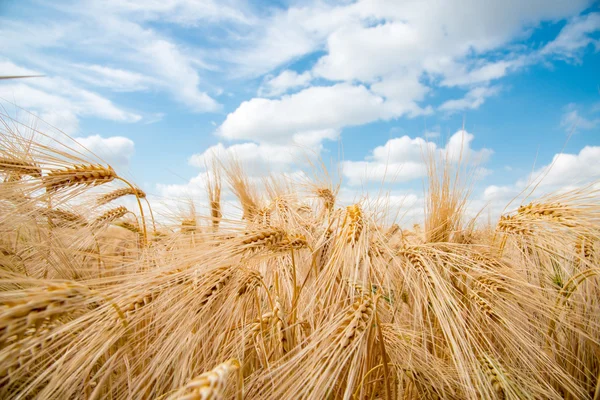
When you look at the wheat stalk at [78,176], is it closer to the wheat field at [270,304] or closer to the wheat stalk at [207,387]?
the wheat field at [270,304]

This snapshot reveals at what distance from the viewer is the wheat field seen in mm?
864

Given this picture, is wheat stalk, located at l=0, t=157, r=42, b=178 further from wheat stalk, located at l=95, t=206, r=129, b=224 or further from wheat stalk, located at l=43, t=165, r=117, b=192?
wheat stalk, located at l=95, t=206, r=129, b=224


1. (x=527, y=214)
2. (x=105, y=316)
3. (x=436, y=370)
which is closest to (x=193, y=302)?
(x=105, y=316)

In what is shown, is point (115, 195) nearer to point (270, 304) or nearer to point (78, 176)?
point (78, 176)

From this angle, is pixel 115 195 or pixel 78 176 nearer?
pixel 78 176

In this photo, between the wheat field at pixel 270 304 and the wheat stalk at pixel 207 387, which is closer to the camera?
the wheat stalk at pixel 207 387

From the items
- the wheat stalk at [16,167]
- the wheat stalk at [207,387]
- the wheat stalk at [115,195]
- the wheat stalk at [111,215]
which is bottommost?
the wheat stalk at [207,387]

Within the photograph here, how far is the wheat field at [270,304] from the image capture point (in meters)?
0.86

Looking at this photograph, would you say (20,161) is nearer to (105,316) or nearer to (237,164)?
(105,316)

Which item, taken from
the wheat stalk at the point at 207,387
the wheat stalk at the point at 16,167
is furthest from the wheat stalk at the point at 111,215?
the wheat stalk at the point at 207,387

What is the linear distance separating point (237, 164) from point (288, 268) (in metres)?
1.48

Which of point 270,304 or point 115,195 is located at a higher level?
point 115,195

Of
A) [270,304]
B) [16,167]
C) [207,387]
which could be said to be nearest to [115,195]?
[16,167]

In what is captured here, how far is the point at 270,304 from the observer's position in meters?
1.30
